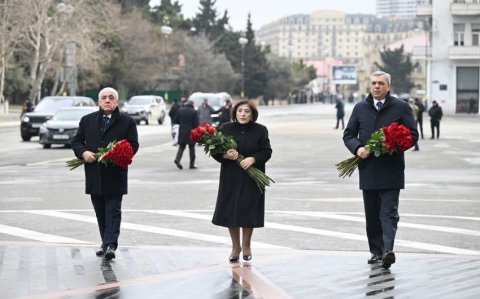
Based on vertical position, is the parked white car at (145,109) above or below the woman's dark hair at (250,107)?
below

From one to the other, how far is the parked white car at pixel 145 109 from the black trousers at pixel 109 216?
1995 inches

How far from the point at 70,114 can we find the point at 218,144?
29281 mm

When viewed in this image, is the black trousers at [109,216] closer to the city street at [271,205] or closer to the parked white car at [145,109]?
the city street at [271,205]

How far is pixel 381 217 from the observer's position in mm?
11375

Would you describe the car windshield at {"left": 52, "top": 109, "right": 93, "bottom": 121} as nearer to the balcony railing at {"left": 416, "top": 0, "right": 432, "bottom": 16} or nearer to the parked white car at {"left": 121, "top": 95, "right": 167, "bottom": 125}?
the parked white car at {"left": 121, "top": 95, "right": 167, "bottom": 125}

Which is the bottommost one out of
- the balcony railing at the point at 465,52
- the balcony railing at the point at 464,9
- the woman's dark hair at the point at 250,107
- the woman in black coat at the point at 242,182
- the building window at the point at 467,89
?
the building window at the point at 467,89

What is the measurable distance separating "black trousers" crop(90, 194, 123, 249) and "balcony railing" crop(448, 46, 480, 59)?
86976 mm

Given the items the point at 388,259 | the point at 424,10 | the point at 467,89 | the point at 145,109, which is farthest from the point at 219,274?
the point at 424,10

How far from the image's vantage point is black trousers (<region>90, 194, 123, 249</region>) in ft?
39.0

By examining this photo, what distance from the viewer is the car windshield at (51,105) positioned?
45.6 metres

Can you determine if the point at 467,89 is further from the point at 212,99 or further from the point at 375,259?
the point at 375,259

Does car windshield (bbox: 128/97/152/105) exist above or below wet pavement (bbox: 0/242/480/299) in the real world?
below

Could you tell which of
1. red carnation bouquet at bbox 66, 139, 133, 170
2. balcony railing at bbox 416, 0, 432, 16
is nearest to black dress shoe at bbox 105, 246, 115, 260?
red carnation bouquet at bbox 66, 139, 133, 170

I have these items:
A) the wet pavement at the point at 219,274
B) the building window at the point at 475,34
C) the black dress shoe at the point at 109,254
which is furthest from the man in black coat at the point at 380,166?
the building window at the point at 475,34
